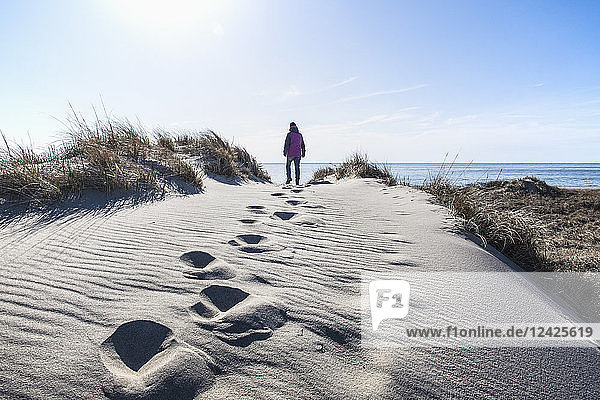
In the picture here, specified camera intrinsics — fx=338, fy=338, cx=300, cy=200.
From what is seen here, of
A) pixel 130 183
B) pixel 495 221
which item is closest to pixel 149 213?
pixel 130 183

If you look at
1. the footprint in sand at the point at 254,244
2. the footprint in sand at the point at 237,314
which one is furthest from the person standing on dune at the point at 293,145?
the footprint in sand at the point at 237,314

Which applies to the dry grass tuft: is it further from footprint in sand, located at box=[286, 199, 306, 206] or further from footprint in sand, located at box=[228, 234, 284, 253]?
footprint in sand, located at box=[228, 234, 284, 253]

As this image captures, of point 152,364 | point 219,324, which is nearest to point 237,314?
point 219,324

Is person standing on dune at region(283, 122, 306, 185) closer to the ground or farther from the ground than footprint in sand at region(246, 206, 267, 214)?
farther from the ground

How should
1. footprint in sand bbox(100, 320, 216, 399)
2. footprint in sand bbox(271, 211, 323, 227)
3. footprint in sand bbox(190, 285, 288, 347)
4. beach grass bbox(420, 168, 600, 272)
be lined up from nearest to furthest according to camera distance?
1. footprint in sand bbox(100, 320, 216, 399)
2. footprint in sand bbox(190, 285, 288, 347)
3. beach grass bbox(420, 168, 600, 272)
4. footprint in sand bbox(271, 211, 323, 227)

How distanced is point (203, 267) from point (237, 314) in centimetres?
78

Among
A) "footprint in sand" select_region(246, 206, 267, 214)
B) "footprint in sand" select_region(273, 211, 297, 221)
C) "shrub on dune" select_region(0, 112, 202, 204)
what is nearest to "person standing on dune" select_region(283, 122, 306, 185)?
"shrub on dune" select_region(0, 112, 202, 204)

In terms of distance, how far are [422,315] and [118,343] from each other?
151cm

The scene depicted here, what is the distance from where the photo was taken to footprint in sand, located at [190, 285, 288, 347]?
1593 millimetres

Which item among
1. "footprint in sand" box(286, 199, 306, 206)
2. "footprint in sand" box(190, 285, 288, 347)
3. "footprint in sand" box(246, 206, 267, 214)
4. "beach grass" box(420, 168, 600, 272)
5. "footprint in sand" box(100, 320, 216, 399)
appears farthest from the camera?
"footprint in sand" box(286, 199, 306, 206)

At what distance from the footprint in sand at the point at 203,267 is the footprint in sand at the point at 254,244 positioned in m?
0.35

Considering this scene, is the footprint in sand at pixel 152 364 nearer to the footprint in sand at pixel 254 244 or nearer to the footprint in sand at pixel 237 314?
the footprint in sand at pixel 237 314

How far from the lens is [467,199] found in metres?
4.46

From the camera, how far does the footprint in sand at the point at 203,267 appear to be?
7.31 ft
